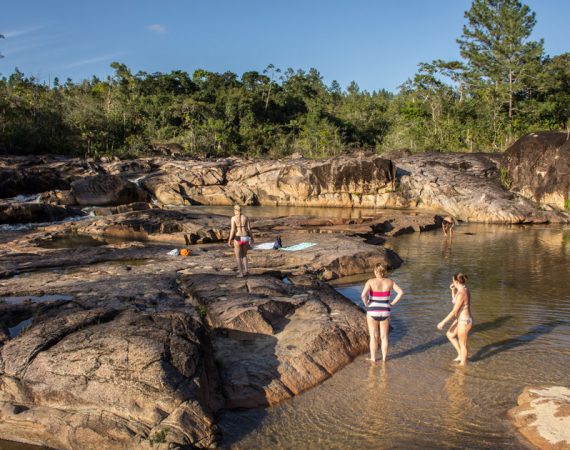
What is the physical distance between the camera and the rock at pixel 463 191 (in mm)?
27625

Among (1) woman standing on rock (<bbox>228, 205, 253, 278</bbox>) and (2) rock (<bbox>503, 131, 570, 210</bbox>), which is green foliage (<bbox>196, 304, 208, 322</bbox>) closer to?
(1) woman standing on rock (<bbox>228, 205, 253, 278</bbox>)

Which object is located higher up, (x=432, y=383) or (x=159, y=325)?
(x=159, y=325)

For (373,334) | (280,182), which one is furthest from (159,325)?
(280,182)

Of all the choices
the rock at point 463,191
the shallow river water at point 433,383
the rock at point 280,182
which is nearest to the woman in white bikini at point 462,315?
the shallow river water at point 433,383

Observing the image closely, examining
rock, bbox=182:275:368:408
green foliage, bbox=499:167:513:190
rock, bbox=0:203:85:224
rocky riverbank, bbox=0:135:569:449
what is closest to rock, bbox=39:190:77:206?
rock, bbox=0:203:85:224

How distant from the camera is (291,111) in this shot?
203 feet

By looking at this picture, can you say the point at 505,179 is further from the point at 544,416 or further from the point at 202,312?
the point at 544,416

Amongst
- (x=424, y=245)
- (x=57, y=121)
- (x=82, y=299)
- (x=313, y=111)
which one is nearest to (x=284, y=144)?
(x=313, y=111)

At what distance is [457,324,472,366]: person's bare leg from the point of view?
306 inches

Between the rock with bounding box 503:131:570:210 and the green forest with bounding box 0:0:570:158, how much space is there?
710cm

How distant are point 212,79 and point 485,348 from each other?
5756cm

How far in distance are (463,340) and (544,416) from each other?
6.08 feet

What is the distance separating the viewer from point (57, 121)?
45656mm

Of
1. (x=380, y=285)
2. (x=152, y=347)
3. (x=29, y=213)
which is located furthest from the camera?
(x=29, y=213)
